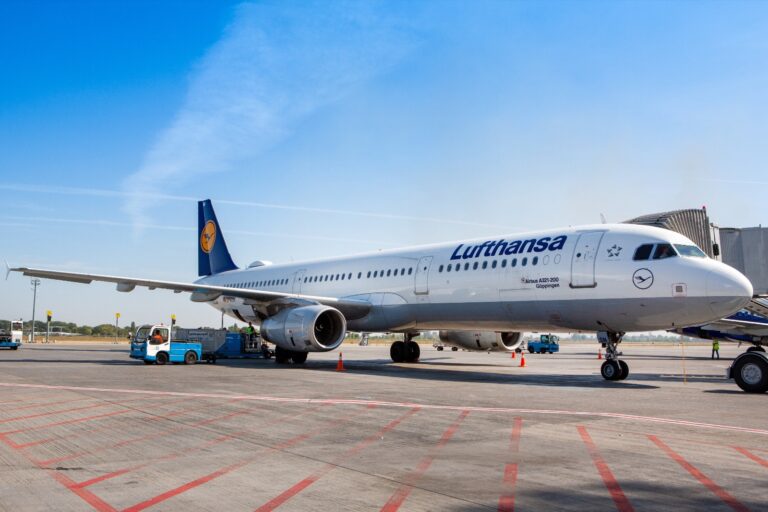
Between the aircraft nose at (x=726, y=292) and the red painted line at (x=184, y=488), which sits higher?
the aircraft nose at (x=726, y=292)

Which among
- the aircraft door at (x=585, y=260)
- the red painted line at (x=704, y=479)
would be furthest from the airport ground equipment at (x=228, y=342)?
the red painted line at (x=704, y=479)

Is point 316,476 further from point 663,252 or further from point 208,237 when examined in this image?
point 208,237

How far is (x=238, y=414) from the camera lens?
384 inches

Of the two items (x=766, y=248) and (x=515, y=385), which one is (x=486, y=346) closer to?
(x=515, y=385)

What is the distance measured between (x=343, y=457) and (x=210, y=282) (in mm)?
29302

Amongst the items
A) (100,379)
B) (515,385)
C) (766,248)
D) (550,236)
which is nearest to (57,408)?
(100,379)

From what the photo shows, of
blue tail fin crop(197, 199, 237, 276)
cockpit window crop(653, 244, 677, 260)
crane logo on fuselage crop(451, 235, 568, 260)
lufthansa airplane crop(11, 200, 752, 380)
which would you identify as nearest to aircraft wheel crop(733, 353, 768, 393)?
lufthansa airplane crop(11, 200, 752, 380)

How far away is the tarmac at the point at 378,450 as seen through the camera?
16.4 feet

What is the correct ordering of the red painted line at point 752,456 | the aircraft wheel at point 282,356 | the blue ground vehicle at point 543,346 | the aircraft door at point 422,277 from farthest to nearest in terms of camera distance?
the blue ground vehicle at point 543,346 < the aircraft wheel at point 282,356 < the aircraft door at point 422,277 < the red painted line at point 752,456

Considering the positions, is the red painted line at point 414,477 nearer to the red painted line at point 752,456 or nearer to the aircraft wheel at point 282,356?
the red painted line at point 752,456

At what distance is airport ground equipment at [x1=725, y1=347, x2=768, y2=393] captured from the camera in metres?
13.7

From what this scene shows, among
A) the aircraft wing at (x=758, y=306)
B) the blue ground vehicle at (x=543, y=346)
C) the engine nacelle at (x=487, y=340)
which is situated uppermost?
A: the aircraft wing at (x=758, y=306)

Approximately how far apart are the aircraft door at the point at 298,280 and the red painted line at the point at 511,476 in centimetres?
2006

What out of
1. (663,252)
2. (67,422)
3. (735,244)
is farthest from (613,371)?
(67,422)
